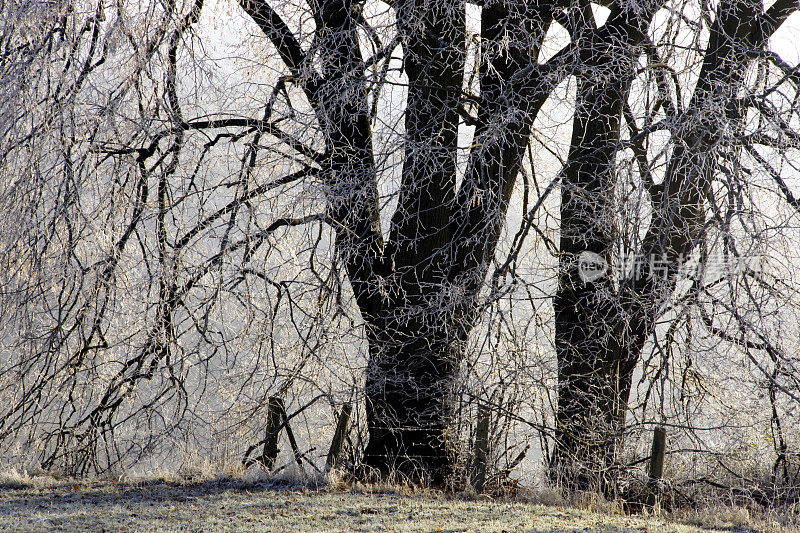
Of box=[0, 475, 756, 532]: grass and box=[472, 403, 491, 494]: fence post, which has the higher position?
box=[472, 403, 491, 494]: fence post

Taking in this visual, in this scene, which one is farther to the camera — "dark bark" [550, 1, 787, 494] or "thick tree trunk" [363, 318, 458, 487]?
"thick tree trunk" [363, 318, 458, 487]

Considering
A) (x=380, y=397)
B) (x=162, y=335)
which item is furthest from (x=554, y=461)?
(x=162, y=335)

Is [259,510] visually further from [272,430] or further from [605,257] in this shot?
[605,257]

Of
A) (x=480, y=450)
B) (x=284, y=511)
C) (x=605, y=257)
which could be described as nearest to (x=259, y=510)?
(x=284, y=511)

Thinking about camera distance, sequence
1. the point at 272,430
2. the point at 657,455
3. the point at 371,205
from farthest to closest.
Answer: the point at 272,430 < the point at 657,455 < the point at 371,205

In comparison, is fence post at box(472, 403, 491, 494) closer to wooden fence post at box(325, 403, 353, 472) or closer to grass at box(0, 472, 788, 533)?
grass at box(0, 472, 788, 533)

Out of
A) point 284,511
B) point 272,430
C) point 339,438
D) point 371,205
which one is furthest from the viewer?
point 272,430

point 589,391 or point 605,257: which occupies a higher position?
point 605,257

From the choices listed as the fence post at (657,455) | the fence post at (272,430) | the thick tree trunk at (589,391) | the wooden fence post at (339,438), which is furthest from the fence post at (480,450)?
the fence post at (272,430)

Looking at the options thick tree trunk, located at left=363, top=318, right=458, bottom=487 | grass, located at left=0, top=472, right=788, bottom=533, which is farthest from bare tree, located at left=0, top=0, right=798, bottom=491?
grass, located at left=0, top=472, right=788, bottom=533

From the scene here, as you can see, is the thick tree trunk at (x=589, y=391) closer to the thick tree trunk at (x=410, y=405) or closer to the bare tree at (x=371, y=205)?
the bare tree at (x=371, y=205)

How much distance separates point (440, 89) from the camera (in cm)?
647

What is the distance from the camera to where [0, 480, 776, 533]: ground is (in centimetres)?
496

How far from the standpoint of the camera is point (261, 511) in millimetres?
5406
